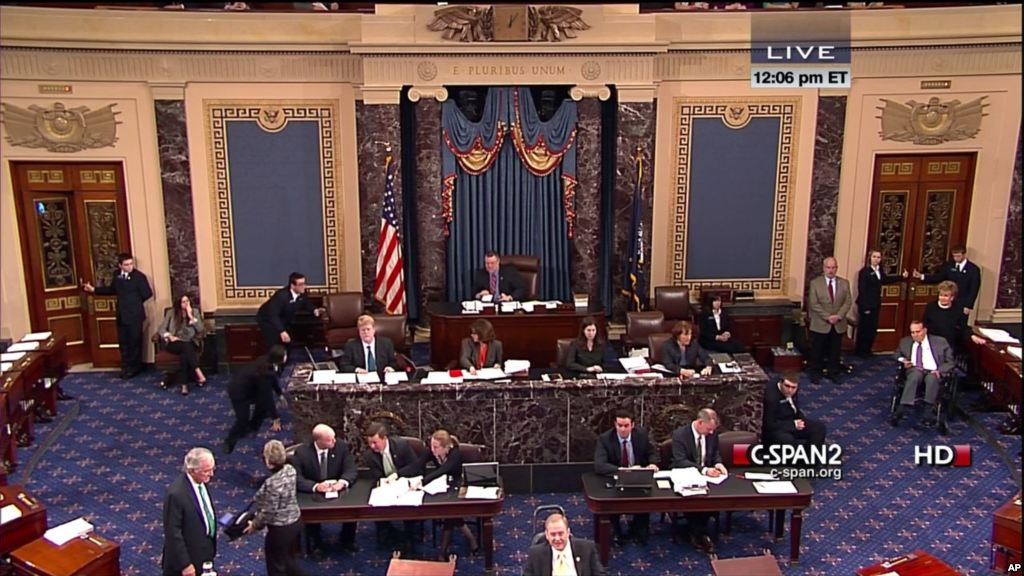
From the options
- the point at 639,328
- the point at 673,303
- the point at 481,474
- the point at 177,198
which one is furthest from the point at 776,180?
the point at 177,198

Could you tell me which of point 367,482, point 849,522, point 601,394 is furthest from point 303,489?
point 849,522

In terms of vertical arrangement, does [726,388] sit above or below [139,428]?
above

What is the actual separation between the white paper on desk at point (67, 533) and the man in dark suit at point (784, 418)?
576 centimetres

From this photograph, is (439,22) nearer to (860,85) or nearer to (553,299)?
(553,299)

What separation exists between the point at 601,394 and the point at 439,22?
199 inches

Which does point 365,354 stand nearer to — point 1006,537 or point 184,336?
point 184,336

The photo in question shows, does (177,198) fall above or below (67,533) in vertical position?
above

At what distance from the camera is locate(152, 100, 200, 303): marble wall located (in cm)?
1165

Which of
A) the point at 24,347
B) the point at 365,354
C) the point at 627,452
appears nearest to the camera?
the point at 627,452

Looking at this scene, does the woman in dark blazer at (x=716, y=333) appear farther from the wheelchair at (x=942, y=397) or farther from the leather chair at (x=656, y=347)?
the wheelchair at (x=942, y=397)

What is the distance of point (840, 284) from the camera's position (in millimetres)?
11648

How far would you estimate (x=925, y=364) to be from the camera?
1027 centimetres

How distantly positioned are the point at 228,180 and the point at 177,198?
25.5 inches

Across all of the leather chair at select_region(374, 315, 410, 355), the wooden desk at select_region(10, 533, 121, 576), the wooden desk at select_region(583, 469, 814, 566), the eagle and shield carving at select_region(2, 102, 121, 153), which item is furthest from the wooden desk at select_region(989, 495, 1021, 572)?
the eagle and shield carving at select_region(2, 102, 121, 153)
